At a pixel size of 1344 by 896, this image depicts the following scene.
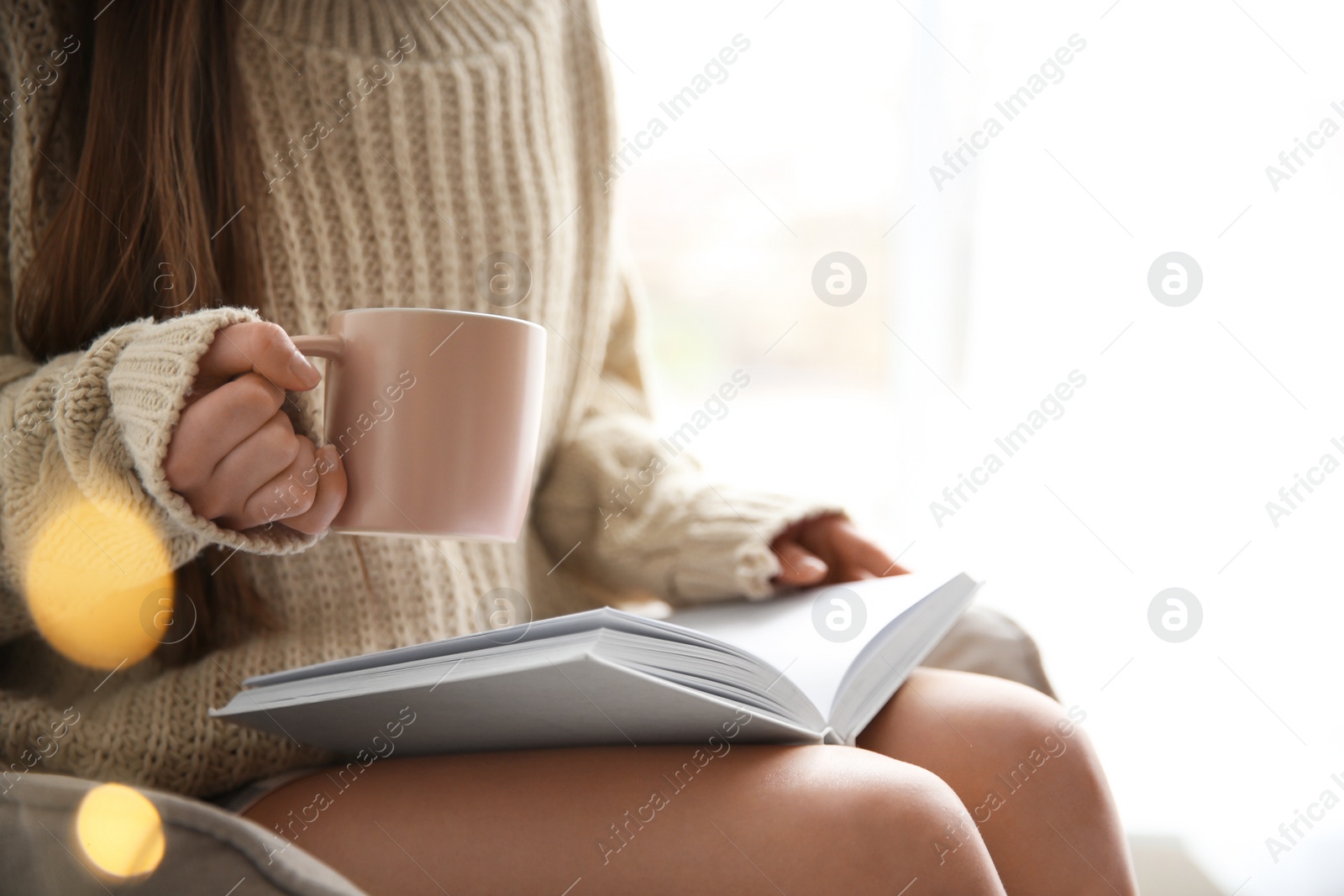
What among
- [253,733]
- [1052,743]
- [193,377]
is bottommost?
[253,733]

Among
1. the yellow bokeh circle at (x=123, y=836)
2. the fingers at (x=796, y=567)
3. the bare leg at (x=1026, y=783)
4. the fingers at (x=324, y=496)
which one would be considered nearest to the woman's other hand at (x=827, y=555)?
the fingers at (x=796, y=567)

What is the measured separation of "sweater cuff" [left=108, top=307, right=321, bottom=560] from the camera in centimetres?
43

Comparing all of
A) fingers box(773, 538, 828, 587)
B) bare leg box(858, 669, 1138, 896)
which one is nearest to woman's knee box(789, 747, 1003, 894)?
bare leg box(858, 669, 1138, 896)

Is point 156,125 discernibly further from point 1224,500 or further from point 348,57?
point 1224,500

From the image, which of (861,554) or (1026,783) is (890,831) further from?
(861,554)

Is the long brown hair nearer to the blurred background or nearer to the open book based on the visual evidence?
the open book

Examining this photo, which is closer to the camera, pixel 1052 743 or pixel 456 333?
pixel 456 333

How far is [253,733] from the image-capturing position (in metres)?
0.59

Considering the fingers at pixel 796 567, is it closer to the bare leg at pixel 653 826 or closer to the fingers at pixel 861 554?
the fingers at pixel 861 554

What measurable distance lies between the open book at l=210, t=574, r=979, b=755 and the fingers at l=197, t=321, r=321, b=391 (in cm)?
15

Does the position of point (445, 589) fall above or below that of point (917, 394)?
below

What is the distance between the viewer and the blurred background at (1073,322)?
1134mm

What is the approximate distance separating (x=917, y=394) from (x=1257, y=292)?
513 millimetres

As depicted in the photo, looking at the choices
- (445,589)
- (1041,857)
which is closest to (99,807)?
(445,589)
